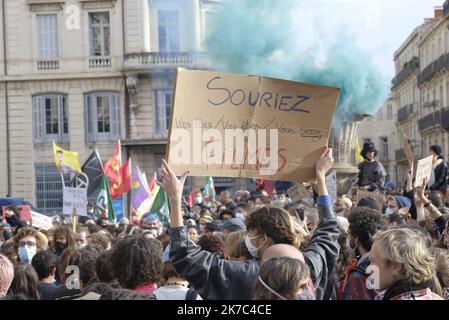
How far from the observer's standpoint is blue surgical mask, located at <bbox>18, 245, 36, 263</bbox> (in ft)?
25.2

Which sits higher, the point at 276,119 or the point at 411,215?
the point at 276,119

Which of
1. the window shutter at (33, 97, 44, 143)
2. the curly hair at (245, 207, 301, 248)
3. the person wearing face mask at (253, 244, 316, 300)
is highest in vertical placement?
the window shutter at (33, 97, 44, 143)

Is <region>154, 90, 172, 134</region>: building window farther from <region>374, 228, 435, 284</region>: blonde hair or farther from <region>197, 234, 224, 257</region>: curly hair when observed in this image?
<region>374, 228, 435, 284</region>: blonde hair

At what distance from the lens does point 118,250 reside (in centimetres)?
423

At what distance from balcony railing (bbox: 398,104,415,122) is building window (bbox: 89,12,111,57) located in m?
26.5

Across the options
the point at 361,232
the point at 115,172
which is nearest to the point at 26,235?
the point at 361,232

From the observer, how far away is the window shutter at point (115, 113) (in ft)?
109

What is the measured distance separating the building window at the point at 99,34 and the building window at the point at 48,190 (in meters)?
5.05

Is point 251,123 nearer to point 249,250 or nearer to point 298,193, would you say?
point 249,250

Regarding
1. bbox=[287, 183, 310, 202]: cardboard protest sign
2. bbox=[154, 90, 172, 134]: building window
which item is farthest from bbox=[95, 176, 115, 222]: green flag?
bbox=[154, 90, 172, 134]: building window

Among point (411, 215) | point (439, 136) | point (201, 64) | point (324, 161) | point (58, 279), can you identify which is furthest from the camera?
point (439, 136)

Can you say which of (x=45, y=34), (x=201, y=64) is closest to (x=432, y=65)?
(x=201, y=64)
